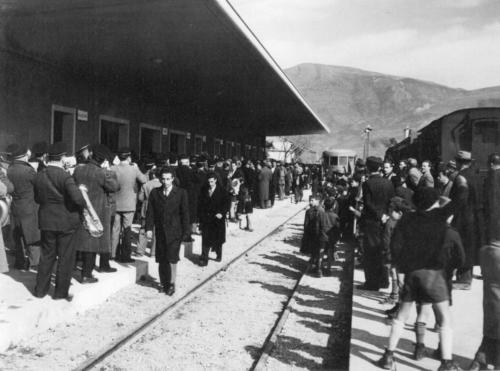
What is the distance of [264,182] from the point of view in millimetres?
19672

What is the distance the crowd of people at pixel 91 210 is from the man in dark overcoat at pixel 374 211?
2.64 m

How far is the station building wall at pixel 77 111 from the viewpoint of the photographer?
10.5 m

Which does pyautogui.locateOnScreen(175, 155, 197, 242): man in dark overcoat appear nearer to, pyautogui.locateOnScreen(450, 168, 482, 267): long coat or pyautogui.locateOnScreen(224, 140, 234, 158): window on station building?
pyautogui.locateOnScreen(450, 168, 482, 267): long coat

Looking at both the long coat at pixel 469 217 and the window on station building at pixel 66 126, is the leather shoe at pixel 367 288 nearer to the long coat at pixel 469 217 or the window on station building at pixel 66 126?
the long coat at pixel 469 217

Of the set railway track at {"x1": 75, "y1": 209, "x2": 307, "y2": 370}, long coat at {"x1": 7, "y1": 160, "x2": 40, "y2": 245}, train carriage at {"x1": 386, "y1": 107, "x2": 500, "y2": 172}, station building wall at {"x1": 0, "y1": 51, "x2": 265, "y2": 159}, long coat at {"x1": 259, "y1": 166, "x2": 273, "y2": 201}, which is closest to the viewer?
railway track at {"x1": 75, "y1": 209, "x2": 307, "y2": 370}

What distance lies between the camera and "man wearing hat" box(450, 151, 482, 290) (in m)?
6.36

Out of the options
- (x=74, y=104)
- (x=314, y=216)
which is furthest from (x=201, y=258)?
(x=74, y=104)

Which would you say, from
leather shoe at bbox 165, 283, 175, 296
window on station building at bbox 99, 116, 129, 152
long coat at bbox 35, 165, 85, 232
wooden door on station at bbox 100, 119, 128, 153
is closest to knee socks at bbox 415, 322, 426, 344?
long coat at bbox 35, 165, 85, 232

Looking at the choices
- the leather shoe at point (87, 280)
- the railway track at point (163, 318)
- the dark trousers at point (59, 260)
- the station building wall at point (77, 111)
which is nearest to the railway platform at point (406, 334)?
the railway track at point (163, 318)

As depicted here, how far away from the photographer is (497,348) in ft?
13.5

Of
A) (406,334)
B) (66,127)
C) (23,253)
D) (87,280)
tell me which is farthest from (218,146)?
(406,334)

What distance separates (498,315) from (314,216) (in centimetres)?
516

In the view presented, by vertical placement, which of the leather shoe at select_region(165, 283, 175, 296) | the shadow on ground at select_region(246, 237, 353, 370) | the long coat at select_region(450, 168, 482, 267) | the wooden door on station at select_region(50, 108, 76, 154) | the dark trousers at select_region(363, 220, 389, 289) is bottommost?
the shadow on ground at select_region(246, 237, 353, 370)

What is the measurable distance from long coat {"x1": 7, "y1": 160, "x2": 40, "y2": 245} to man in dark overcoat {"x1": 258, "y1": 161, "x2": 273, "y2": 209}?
501 inches
